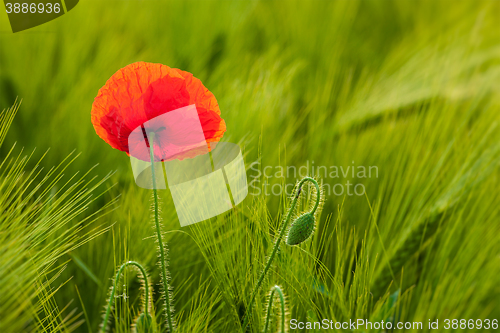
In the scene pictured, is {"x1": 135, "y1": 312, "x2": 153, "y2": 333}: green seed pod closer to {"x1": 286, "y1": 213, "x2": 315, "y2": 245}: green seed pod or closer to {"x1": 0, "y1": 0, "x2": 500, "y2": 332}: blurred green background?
{"x1": 0, "y1": 0, "x2": 500, "y2": 332}: blurred green background

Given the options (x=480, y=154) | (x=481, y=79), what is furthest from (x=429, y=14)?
(x=480, y=154)

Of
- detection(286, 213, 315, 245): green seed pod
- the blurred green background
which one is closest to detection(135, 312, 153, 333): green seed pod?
the blurred green background

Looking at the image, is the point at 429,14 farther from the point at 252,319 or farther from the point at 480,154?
the point at 252,319
